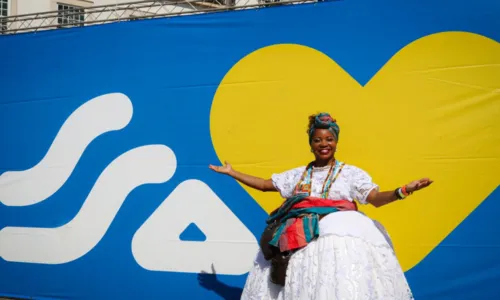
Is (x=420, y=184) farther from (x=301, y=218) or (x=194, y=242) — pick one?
(x=194, y=242)

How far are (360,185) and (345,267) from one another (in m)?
0.52

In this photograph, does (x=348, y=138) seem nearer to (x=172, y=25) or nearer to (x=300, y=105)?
(x=300, y=105)

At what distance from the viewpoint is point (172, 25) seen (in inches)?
189

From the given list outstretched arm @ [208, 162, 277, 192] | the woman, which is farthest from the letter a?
the woman

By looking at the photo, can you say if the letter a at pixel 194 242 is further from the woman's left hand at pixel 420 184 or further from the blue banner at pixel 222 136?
the woman's left hand at pixel 420 184

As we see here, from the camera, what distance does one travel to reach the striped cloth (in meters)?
3.06

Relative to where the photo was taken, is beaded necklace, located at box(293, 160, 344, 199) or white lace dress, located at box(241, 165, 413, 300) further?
beaded necklace, located at box(293, 160, 344, 199)

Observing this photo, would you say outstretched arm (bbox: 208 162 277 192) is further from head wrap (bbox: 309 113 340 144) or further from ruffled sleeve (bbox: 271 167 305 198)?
head wrap (bbox: 309 113 340 144)

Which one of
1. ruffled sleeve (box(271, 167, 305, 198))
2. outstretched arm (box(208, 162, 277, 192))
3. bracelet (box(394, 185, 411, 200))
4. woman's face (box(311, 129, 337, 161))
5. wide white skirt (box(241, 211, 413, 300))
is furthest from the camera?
outstretched arm (box(208, 162, 277, 192))

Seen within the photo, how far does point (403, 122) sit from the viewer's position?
4.06 m

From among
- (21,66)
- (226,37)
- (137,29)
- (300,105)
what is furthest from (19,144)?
(300,105)

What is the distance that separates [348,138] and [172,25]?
1.75 m

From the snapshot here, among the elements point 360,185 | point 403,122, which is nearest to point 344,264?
point 360,185

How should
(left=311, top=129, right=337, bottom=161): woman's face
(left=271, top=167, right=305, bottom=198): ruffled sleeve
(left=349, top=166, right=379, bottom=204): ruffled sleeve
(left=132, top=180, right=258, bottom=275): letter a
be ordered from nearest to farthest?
(left=349, top=166, right=379, bottom=204): ruffled sleeve < (left=311, top=129, right=337, bottom=161): woman's face < (left=271, top=167, right=305, bottom=198): ruffled sleeve < (left=132, top=180, right=258, bottom=275): letter a
